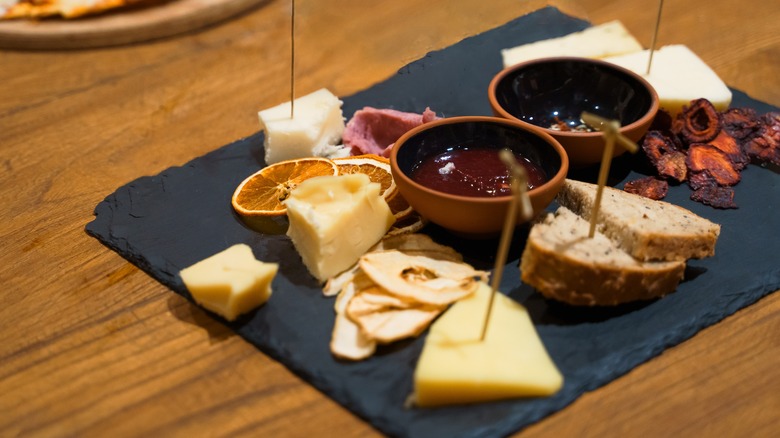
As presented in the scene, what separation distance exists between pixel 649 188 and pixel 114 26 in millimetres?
2379

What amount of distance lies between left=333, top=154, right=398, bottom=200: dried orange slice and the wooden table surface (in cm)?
58

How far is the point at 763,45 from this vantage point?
361 cm

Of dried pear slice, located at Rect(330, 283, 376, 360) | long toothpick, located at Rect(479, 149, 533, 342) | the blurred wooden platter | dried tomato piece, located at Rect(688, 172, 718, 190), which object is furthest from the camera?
the blurred wooden platter

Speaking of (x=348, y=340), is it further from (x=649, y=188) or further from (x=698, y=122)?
(x=698, y=122)

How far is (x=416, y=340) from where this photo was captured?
202 cm

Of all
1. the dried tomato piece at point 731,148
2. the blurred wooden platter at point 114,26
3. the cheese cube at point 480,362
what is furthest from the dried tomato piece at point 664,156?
the blurred wooden platter at point 114,26

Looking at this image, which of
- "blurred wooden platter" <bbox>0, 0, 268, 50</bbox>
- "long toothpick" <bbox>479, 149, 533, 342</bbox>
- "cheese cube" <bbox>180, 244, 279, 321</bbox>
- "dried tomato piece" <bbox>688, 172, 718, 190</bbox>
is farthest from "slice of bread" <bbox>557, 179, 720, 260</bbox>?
"blurred wooden platter" <bbox>0, 0, 268, 50</bbox>

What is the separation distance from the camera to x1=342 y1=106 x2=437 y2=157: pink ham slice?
9.00 feet

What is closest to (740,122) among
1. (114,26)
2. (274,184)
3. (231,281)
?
(274,184)

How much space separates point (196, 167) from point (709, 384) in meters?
1.68

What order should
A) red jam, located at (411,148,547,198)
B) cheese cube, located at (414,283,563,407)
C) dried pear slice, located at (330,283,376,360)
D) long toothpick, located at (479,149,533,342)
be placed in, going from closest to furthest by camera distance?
long toothpick, located at (479,149,533,342) < cheese cube, located at (414,283,563,407) < dried pear slice, located at (330,283,376,360) < red jam, located at (411,148,547,198)

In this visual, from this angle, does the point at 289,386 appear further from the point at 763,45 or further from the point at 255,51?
the point at 763,45

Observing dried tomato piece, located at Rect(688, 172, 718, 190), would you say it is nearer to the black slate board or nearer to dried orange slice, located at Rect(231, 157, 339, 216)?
the black slate board

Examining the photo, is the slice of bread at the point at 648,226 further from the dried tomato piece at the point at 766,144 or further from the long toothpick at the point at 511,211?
the dried tomato piece at the point at 766,144
